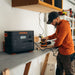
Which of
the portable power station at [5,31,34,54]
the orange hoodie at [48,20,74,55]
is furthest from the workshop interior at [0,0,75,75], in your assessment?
the orange hoodie at [48,20,74,55]

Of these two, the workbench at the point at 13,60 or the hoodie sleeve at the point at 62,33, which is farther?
the hoodie sleeve at the point at 62,33

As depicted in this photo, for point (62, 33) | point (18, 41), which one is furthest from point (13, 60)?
point (62, 33)

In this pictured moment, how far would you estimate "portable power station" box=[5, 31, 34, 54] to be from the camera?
147 cm

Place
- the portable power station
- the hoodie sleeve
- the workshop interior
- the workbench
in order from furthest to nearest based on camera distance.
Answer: the hoodie sleeve → the portable power station → the workshop interior → the workbench

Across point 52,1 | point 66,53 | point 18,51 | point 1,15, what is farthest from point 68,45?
point 1,15

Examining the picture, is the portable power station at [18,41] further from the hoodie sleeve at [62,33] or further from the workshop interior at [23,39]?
the hoodie sleeve at [62,33]

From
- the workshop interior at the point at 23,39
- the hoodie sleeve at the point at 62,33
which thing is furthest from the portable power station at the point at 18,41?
the hoodie sleeve at the point at 62,33

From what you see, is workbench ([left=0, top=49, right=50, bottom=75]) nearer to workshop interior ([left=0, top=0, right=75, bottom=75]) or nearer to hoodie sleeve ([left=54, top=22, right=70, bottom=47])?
workshop interior ([left=0, top=0, right=75, bottom=75])

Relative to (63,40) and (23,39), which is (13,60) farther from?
(63,40)

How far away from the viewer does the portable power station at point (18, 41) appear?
1.47 meters

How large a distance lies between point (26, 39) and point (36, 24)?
102 centimetres

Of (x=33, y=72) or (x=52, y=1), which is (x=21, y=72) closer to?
(x=33, y=72)

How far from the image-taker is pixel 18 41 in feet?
4.96

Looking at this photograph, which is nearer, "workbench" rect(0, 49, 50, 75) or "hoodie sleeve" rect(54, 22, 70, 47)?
"workbench" rect(0, 49, 50, 75)
